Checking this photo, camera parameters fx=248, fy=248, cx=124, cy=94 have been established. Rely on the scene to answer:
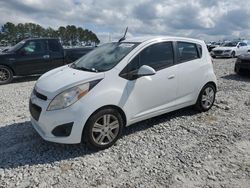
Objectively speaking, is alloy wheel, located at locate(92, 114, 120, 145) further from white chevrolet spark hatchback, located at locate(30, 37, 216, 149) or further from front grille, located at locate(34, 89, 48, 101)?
front grille, located at locate(34, 89, 48, 101)

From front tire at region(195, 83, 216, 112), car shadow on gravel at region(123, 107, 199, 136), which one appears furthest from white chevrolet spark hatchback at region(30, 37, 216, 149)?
car shadow on gravel at region(123, 107, 199, 136)

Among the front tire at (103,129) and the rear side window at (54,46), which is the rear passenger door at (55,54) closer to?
the rear side window at (54,46)

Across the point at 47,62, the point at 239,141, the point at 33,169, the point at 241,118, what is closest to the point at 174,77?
the point at 239,141

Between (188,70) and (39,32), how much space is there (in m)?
55.4

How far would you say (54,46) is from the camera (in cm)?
1025

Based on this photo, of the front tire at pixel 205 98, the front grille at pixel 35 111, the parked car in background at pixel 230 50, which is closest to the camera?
the front grille at pixel 35 111

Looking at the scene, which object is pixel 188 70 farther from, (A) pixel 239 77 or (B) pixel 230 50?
(B) pixel 230 50

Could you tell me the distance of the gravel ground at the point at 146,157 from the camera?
10.4ft

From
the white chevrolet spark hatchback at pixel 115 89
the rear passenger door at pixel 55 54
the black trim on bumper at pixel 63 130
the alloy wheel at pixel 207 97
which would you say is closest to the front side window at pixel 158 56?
the white chevrolet spark hatchback at pixel 115 89

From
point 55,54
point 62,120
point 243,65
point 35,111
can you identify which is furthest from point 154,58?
point 243,65

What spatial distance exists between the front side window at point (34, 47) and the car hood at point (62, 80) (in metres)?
6.20

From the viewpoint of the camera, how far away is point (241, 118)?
210 inches

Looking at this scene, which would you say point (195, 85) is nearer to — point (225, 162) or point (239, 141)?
point (239, 141)

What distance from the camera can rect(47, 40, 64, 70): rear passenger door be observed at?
10125mm
